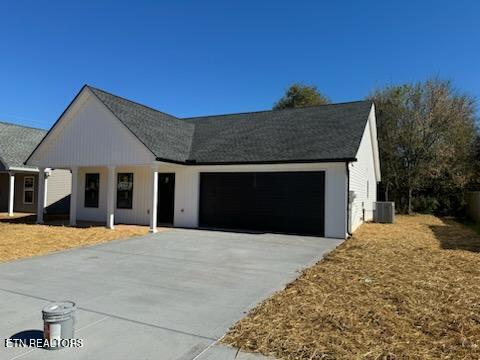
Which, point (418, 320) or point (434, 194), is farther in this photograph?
point (434, 194)

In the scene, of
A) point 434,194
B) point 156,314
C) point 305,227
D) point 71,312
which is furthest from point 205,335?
point 434,194

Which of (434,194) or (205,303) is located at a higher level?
(434,194)

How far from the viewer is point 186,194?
50.4ft

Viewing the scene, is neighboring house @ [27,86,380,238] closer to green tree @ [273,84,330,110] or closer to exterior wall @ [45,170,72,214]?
exterior wall @ [45,170,72,214]

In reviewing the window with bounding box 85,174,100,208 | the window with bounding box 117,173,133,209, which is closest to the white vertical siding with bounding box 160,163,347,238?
the window with bounding box 117,173,133,209

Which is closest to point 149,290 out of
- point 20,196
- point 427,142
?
point 20,196

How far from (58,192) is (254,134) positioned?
42.2 feet

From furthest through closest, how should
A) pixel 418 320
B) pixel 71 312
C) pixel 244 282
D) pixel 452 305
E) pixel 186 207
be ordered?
pixel 186 207 < pixel 244 282 < pixel 452 305 < pixel 418 320 < pixel 71 312

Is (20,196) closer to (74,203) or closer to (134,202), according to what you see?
(74,203)

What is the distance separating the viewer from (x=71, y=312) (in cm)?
386

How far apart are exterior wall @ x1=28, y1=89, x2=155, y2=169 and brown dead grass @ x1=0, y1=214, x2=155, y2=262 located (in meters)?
2.63

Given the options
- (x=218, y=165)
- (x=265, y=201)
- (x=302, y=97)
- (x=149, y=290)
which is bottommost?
(x=149, y=290)

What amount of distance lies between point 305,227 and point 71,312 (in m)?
10.2

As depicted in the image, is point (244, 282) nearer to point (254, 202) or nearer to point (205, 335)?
point (205, 335)
